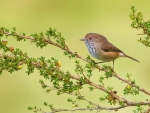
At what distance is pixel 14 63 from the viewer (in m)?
3.52

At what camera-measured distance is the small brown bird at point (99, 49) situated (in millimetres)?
4496

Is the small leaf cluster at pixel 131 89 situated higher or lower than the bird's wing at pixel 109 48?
lower

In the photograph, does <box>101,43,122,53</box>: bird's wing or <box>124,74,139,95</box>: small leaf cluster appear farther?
<box>101,43,122,53</box>: bird's wing

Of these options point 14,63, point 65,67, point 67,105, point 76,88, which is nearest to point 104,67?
point 76,88

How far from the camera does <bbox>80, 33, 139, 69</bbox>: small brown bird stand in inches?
177

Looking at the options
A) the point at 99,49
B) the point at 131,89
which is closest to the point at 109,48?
the point at 99,49

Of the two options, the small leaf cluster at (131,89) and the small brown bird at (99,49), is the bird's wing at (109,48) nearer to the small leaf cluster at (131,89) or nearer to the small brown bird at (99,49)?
the small brown bird at (99,49)

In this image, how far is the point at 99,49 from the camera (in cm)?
456

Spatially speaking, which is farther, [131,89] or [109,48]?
[109,48]

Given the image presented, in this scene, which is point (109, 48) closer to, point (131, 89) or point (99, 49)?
point (99, 49)

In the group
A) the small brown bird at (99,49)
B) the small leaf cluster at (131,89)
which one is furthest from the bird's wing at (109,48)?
the small leaf cluster at (131,89)

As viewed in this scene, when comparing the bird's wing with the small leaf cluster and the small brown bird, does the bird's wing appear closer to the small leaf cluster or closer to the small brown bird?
the small brown bird

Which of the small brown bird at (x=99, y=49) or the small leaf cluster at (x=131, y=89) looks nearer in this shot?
the small leaf cluster at (x=131, y=89)

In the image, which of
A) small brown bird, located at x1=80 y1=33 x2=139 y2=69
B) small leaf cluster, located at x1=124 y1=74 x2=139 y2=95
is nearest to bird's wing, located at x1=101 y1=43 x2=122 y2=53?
small brown bird, located at x1=80 y1=33 x2=139 y2=69
